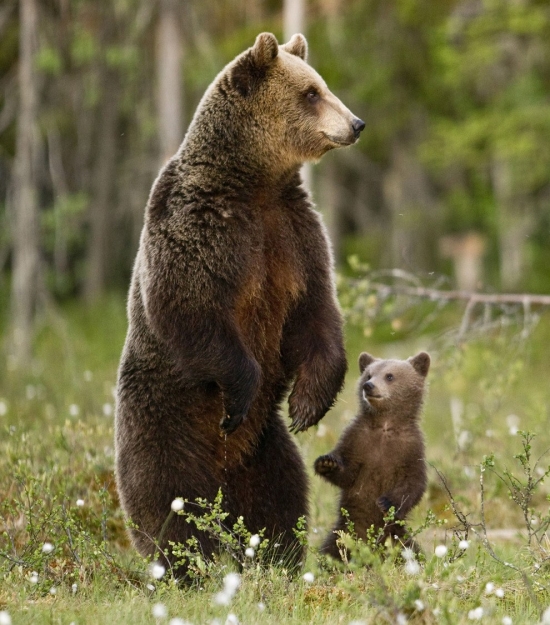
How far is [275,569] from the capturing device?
184 inches

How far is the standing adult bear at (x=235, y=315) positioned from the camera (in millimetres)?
5012

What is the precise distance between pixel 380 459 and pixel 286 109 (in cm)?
190

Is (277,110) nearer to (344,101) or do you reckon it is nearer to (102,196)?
(102,196)

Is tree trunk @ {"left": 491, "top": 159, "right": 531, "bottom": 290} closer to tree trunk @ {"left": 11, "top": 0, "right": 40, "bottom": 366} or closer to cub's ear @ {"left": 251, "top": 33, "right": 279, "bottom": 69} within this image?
tree trunk @ {"left": 11, "top": 0, "right": 40, "bottom": 366}

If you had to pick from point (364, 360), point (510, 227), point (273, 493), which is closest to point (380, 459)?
point (273, 493)

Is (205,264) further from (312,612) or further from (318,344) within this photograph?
(312,612)

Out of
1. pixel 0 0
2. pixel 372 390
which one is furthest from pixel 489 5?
pixel 372 390

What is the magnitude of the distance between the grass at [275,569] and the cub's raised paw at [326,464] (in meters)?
0.42

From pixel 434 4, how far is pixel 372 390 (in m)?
17.6

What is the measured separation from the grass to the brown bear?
210mm

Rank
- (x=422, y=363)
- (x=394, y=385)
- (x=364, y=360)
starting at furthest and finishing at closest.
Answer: (x=364, y=360) < (x=422, y=363) < (x=394, y=385)

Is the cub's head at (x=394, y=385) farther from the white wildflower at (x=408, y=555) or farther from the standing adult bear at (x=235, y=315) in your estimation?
the white wildflower at (x=408, y=555)

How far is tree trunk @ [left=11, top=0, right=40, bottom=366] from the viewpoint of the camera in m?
11.1

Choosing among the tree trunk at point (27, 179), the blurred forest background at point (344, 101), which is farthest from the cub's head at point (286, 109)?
the tree trunk at point (27, 179)
